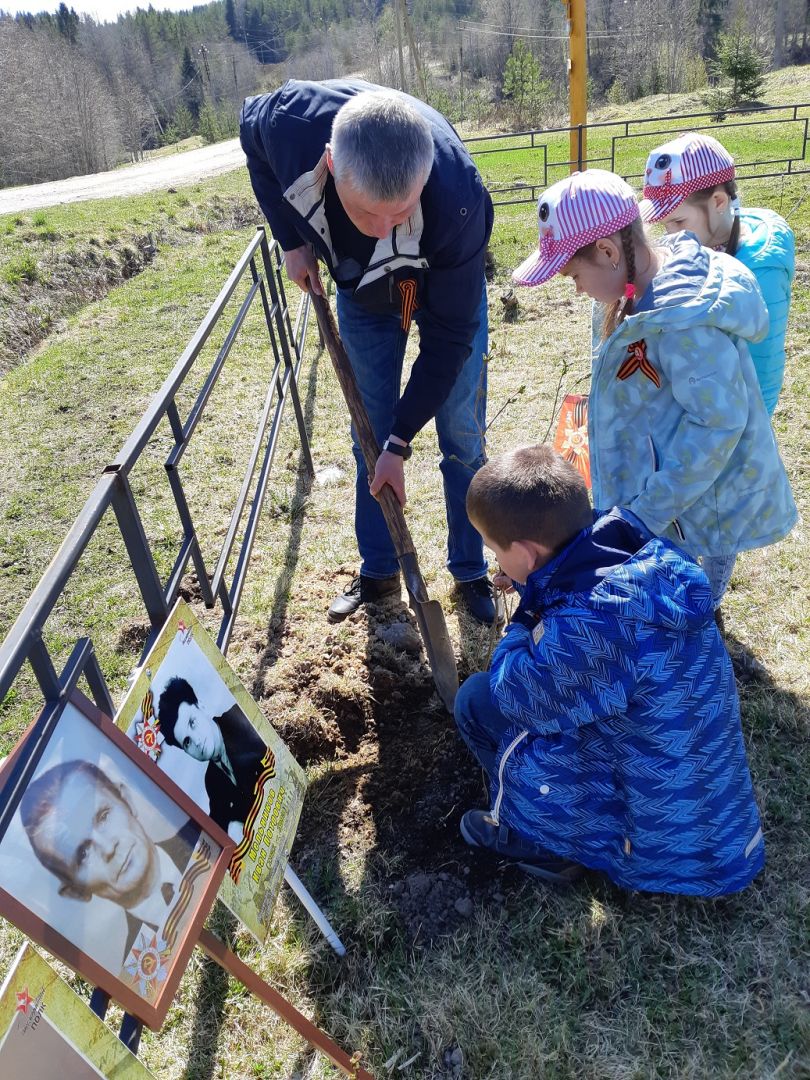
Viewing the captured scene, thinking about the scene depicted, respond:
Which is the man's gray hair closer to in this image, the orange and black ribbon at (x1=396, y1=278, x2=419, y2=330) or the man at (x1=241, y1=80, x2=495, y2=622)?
the man at (x1=241, y1=80, x2=495, y2=622)

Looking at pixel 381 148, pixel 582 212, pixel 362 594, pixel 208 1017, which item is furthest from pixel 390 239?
pixel 208 1017

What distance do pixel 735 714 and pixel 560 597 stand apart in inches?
19.9

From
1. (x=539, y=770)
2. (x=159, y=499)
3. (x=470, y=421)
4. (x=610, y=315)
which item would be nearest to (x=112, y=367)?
(x=159, y=499)

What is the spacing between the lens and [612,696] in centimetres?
156

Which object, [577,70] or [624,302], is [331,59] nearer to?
[577,70]

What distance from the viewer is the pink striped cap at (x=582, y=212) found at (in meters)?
1.89

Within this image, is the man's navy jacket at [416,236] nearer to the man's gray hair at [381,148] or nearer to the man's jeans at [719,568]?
the man's gray hair at [381,148]

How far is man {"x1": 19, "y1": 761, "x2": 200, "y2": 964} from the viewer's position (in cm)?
109

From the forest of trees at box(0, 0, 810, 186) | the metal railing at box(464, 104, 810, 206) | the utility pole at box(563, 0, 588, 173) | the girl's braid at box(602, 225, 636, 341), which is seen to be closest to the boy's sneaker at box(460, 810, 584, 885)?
the girl's braid at box(602, 225, 636, 341)

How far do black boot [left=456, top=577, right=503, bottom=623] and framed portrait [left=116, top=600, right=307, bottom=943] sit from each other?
144 cm

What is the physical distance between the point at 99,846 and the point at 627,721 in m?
1.05

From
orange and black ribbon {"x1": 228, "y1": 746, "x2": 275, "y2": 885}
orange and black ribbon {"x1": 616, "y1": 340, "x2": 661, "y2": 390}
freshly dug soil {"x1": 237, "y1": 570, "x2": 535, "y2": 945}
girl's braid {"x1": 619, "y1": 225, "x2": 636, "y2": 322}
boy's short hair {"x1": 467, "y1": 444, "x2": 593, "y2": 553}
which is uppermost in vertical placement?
girl's braid {"x1": 619, "y1": 225, "x2": 636, "y2": 322}

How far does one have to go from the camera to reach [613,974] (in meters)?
1.84

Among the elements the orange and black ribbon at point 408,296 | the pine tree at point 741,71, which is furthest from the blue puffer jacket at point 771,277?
the pine tree at point 741,71
